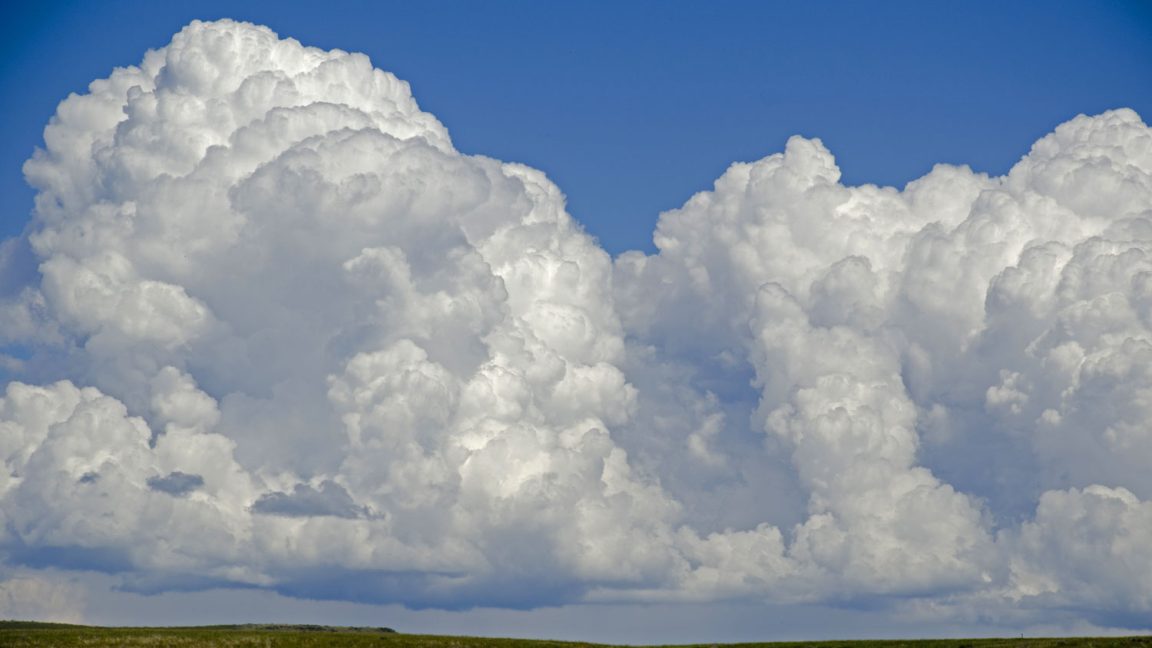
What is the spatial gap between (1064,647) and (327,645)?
242 ft

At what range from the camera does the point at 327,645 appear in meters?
140

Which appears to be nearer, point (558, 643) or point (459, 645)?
point (459, 645)

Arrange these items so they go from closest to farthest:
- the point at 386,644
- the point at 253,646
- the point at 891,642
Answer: the point at 253,646
the point at 386,644
the point at 891,642

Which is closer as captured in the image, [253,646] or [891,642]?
[253,646]

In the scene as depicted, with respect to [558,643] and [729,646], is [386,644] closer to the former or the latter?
[558,643]

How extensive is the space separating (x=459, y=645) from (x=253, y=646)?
21.9 m

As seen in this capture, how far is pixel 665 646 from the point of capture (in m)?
159

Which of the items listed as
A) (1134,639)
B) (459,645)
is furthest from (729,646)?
(1134,639)

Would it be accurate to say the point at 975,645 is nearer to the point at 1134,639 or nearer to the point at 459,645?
the point at 1134,639

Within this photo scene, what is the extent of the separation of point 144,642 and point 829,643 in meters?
75.4

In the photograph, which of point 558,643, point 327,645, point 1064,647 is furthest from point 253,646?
point 1064,647

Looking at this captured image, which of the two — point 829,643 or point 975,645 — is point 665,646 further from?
point 975,645

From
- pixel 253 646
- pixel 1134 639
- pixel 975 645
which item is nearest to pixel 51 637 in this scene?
pixel 253 646

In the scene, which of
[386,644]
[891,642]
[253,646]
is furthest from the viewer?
[891,642]
